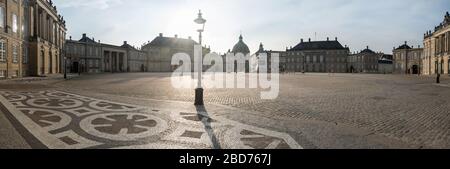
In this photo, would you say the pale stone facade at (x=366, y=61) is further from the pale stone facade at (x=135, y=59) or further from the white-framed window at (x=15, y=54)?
the white-framed window at (x=15, y=54)

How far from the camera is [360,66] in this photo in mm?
128625

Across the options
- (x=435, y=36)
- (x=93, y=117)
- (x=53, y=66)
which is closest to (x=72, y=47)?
(x=53, y=66)

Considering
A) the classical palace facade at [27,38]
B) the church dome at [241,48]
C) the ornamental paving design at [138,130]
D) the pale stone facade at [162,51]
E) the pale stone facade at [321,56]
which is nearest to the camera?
the ornamental paving design at [138,130]

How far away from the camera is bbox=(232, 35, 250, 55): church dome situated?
123 meters

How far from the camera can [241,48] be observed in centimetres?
12444

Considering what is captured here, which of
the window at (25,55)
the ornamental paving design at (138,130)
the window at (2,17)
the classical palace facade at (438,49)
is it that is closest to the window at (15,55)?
the window at (25,55)

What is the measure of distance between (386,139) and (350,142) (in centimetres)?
96

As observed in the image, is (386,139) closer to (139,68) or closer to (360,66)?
(139,68)

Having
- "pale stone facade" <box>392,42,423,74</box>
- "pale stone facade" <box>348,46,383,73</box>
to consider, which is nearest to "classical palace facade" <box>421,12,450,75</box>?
"pale stone facade" <box>392,42,423,74</box>

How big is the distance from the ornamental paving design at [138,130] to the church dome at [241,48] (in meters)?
114

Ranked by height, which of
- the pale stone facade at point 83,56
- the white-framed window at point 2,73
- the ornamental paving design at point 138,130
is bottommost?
the ornamental paving design at point 138,130

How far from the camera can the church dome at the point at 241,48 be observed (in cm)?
12334
